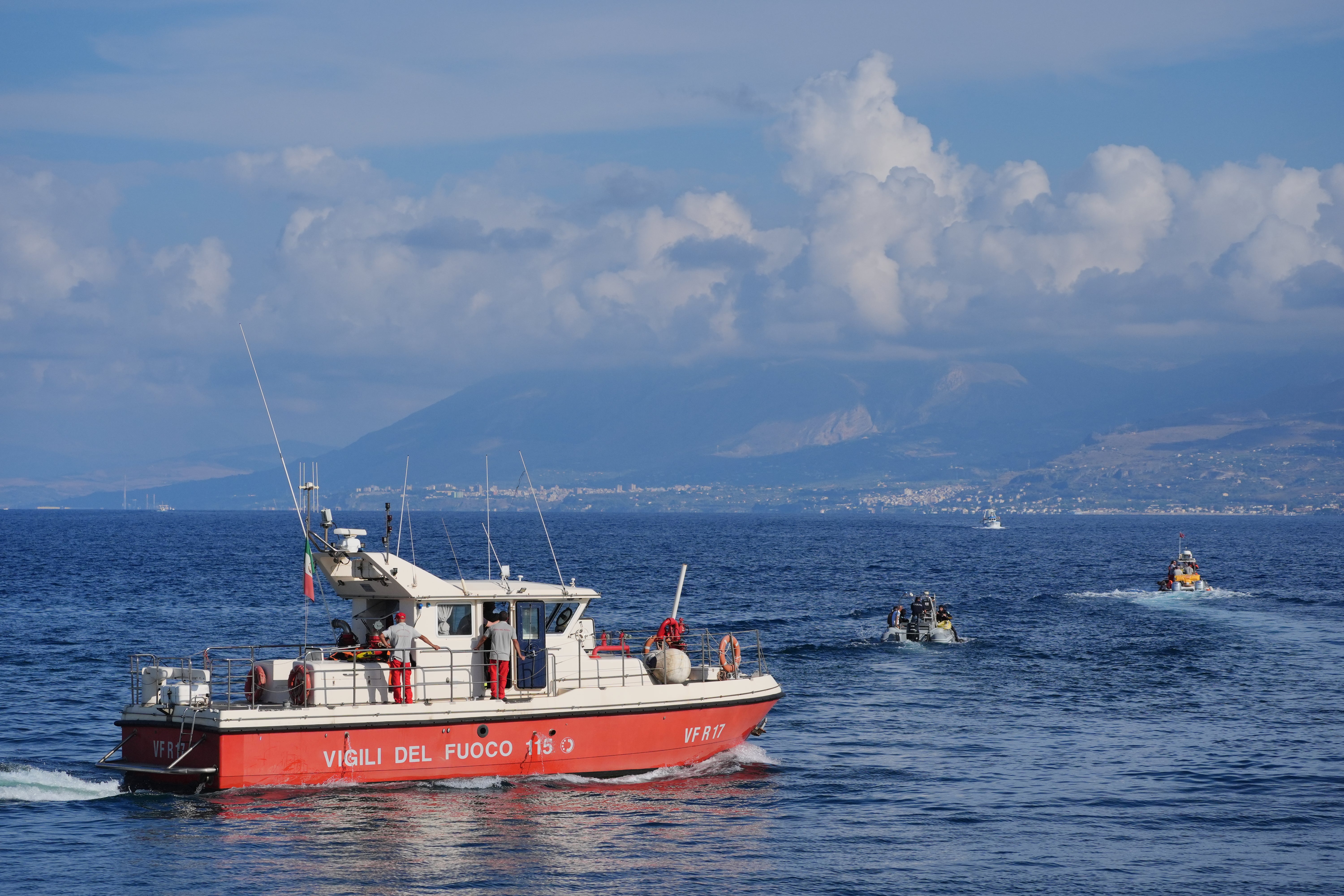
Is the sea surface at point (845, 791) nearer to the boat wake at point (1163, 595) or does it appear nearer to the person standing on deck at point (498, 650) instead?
the person standing on deck at point (498, 650)

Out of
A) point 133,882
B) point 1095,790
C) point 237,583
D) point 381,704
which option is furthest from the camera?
point 237,583

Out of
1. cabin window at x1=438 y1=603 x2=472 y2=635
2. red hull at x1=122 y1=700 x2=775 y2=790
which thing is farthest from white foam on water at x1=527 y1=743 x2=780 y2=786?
cabin window at x1=438 y1=603 x2=472 y2=635

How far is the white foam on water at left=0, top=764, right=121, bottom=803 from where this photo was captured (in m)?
24.9

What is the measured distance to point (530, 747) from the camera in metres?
24.9

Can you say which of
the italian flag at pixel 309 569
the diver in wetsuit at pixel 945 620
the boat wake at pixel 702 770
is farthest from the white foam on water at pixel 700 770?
the diver in wetsuit at pixel 945 620

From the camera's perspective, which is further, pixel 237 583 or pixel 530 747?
pixel 237 583

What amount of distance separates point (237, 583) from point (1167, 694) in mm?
57313

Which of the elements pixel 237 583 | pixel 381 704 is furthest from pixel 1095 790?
pixel 237 583

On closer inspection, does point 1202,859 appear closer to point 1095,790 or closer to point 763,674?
point 1095,790

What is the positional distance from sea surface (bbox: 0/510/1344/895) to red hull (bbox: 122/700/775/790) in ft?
0.98

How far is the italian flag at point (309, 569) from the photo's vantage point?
24.4m

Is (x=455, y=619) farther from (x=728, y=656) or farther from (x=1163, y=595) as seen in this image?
(x=1163, y=595)

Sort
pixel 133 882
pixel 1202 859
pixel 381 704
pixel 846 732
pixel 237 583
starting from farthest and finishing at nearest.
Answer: pixel 237 583 → pixel 846 732 → pixel 381 704 → pixel 1202 859 → pixel 133 882

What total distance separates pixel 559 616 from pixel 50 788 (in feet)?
31.1
